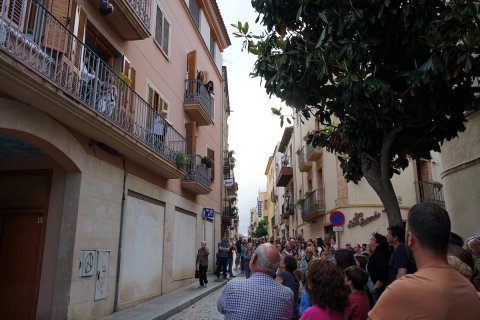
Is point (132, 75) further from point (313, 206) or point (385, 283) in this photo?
point (313, 206)

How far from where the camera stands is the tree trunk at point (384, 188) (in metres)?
6.82

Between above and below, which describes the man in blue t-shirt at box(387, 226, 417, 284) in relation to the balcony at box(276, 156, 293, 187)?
below

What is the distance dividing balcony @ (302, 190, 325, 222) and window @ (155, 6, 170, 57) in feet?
44.5

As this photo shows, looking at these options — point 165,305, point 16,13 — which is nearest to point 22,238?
point 165,305

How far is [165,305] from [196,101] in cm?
896

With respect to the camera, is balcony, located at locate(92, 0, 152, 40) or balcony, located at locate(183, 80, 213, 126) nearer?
balcony, located at locate(92, 0, 152, 40)

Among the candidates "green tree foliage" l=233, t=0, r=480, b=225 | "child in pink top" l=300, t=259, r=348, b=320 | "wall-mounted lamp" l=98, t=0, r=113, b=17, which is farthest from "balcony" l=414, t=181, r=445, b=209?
"child in pink top" l=300, t=259, r=348, b=320

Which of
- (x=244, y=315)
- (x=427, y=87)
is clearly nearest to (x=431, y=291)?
(x=244, y=315)

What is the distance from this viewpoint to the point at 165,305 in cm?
1120

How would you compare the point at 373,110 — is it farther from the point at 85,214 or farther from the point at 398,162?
the point at 85,214

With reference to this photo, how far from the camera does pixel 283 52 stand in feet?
22.5

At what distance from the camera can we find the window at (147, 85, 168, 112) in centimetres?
1361

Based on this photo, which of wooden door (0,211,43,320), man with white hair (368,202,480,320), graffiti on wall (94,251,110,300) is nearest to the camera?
man with white hair (368,202,480,320)

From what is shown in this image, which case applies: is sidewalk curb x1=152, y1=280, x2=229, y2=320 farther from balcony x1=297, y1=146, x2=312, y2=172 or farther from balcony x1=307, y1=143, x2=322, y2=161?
balcony x1=297, y1=146, x2=312, y2=172
